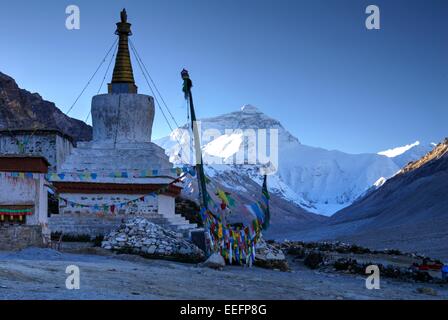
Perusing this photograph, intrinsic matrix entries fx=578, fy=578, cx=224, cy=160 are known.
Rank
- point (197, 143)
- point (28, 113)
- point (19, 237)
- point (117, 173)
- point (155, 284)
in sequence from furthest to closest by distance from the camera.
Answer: point (28, 113) → point (117, 173) → point (19, 237) → point (197, 143) → point (155, 284)

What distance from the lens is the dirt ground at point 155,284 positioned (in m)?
9.79

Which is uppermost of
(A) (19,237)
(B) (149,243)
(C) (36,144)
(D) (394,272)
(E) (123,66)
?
(E) (123,66)

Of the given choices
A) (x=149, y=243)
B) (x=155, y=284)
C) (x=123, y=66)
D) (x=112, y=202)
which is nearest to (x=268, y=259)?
(x=149, y=243)

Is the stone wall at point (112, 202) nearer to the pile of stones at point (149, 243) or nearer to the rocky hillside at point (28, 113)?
the pile of stones at point (149, 243)

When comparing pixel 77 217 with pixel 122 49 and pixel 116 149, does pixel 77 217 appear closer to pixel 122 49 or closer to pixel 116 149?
pixel 116 149

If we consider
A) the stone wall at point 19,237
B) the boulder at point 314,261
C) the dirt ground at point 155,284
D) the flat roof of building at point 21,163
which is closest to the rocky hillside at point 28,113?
the flat roof of building at point 21,163

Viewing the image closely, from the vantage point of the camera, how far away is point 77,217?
22609 mm

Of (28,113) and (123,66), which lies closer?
(123,66)

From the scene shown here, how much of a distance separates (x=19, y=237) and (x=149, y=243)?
4066mm

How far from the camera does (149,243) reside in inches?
748

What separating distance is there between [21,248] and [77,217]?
187 inches

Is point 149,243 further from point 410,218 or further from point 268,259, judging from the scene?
point 410,218

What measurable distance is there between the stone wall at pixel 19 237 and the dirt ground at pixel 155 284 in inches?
66.8

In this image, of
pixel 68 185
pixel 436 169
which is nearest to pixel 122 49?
pixel 68 185
